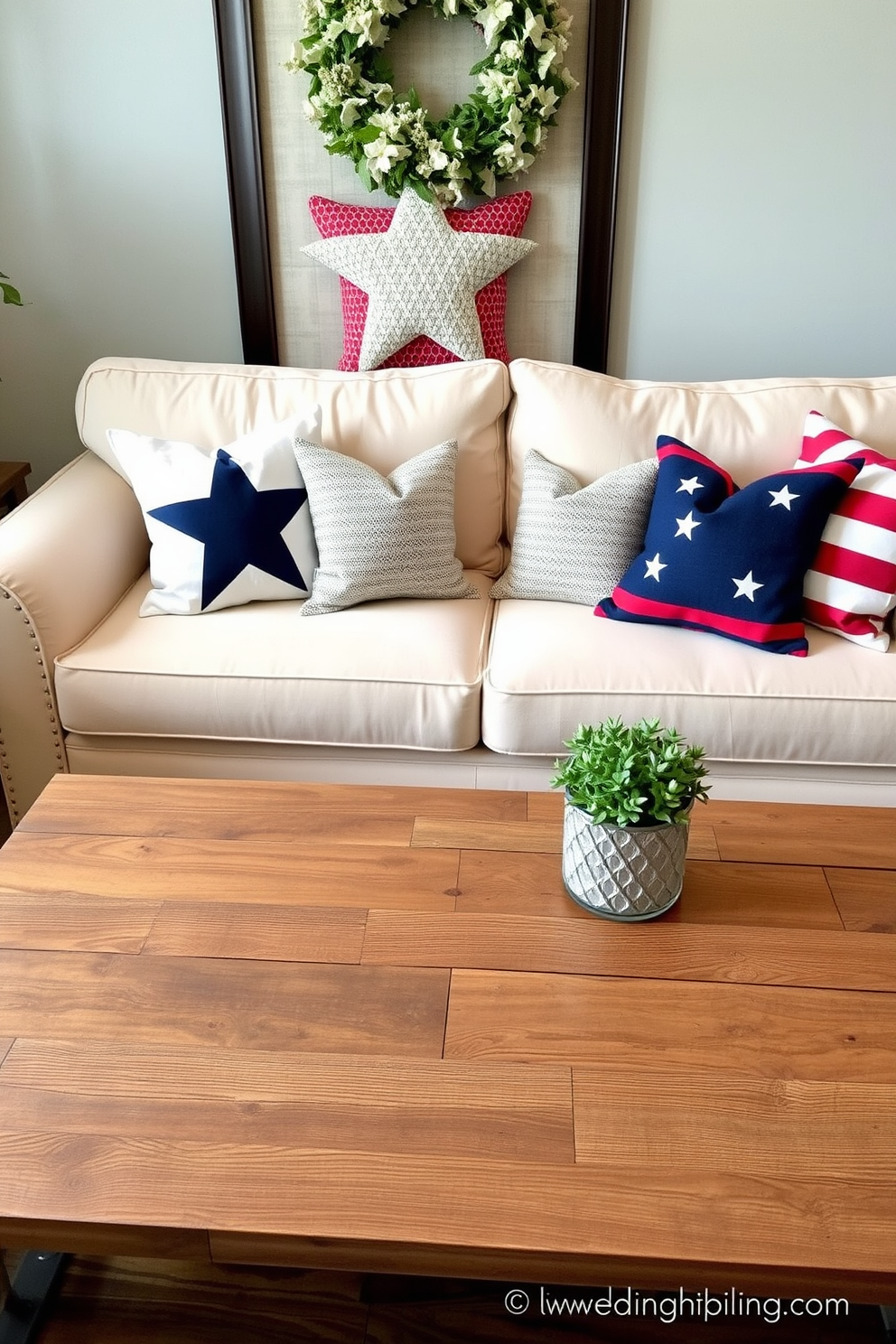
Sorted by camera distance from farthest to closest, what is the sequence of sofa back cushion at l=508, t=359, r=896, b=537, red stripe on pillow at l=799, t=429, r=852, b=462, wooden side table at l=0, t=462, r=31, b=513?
1. wooden side table at l=0, t=462, r=31, b=513
2. sofa back cushion at l=508, t=359, r=896, b=537
3. red stripe on pillow at l=799, t=429, r=852, b=462

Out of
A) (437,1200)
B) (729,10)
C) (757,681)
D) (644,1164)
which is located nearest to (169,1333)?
(437,1200)

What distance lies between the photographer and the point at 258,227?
8.18 ft

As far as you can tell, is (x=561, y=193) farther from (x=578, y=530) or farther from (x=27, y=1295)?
(x=27, y=1295)

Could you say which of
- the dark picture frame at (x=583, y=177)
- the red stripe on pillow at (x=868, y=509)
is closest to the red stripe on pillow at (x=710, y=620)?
the red stripe on pillow at (x=868, y=509)

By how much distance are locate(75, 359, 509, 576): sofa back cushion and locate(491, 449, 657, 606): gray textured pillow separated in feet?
0.56

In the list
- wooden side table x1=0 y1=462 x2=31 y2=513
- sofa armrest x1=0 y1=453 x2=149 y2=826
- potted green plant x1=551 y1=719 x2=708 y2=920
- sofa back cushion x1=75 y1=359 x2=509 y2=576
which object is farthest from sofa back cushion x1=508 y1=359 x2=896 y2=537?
wooden side table x1=0 y1=462 x2=31 y2=513

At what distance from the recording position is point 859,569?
1947mm

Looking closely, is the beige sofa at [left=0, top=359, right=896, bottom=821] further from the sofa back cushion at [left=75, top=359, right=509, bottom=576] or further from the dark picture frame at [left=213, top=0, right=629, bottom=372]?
the dark picture frame at [left=213, top=0, right=629, bottom=372]

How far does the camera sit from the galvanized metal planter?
1.23m

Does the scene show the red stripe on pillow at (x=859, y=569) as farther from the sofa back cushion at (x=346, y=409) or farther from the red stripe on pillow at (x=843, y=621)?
the sofa back cushion at (x=346, y=409)

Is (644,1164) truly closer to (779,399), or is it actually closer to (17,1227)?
(17,1227)

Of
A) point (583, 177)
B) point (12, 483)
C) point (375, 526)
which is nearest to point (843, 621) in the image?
point (375, 526)

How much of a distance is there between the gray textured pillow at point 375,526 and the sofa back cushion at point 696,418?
0.27m

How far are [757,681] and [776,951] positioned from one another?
0.70 m
